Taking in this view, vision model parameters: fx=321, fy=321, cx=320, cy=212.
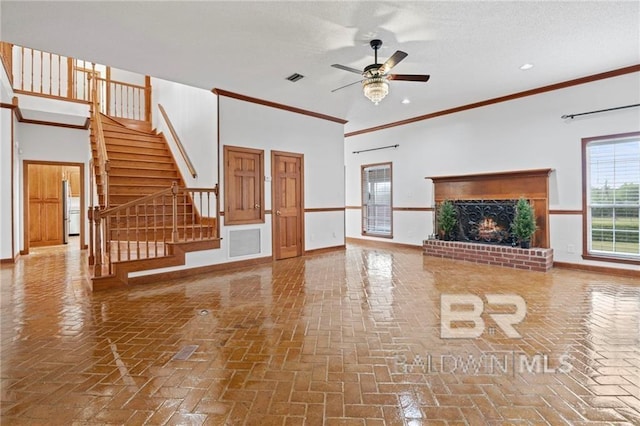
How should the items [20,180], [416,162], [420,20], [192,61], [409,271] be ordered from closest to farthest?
[420,20]
[192,61]
[409,271]
[20,180]
[416,162]

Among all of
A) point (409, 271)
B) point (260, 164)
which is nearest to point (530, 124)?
point (409, 271)

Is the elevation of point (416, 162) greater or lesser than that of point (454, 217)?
greater

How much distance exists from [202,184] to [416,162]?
4908 millimetres

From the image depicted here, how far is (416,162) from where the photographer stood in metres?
7.76

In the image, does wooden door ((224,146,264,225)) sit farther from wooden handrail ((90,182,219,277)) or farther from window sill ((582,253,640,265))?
window sill ((582,253,640,265))

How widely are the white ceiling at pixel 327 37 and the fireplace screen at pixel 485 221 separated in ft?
7.20

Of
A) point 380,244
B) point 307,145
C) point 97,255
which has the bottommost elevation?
point 380,244

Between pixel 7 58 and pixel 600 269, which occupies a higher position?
pixel 7 58

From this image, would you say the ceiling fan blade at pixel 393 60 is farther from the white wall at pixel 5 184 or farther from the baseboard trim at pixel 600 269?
the white wall at pixel 5 184

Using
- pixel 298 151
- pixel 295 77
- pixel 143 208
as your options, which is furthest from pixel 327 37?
pixel 143 208

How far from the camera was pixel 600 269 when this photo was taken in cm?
519

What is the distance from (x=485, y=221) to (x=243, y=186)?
15.6 feet

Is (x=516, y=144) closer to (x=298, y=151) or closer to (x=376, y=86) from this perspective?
(x=376, y=86)

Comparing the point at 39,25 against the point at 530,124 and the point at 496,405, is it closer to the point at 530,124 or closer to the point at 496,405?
the point at 496,405
